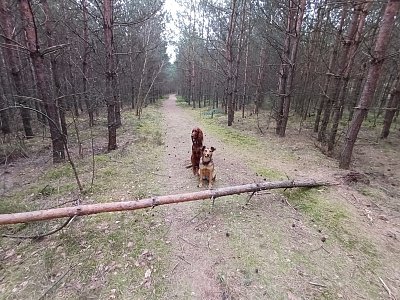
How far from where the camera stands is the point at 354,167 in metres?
8.38

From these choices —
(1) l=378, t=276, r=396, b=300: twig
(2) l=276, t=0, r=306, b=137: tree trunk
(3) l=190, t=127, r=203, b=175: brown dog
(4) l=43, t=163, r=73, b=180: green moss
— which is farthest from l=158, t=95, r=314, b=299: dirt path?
(2) l=276, t=0, r=306, b=137: tree trunk

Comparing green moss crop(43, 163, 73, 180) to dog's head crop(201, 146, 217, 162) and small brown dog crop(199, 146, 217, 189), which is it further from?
dog's head crop(201, 146, 217, 162)

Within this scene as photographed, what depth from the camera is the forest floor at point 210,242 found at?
3.31 metres

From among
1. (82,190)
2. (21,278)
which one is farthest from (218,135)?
(21,278)

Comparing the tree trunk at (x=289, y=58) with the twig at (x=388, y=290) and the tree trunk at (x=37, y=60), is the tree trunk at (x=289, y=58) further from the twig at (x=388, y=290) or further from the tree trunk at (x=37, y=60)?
the tree trunk at (x=37, y=60)

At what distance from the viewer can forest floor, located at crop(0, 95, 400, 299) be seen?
331 cm

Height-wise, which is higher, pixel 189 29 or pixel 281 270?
pixel 189 29

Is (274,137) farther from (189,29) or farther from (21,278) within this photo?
(189,29)

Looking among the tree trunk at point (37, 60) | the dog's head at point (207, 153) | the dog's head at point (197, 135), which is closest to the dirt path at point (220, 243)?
the dog's head at point (207, 153)

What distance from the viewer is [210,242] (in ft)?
13.7

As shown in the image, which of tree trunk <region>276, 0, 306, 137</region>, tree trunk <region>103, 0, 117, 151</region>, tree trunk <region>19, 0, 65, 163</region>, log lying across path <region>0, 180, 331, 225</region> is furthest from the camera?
tree trunk <region>276, 0, 306, 137</region>

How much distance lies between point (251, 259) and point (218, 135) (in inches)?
356

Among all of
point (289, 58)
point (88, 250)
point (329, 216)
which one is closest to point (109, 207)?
point (88, 250)

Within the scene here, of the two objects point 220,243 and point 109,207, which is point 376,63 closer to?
point 220,243
